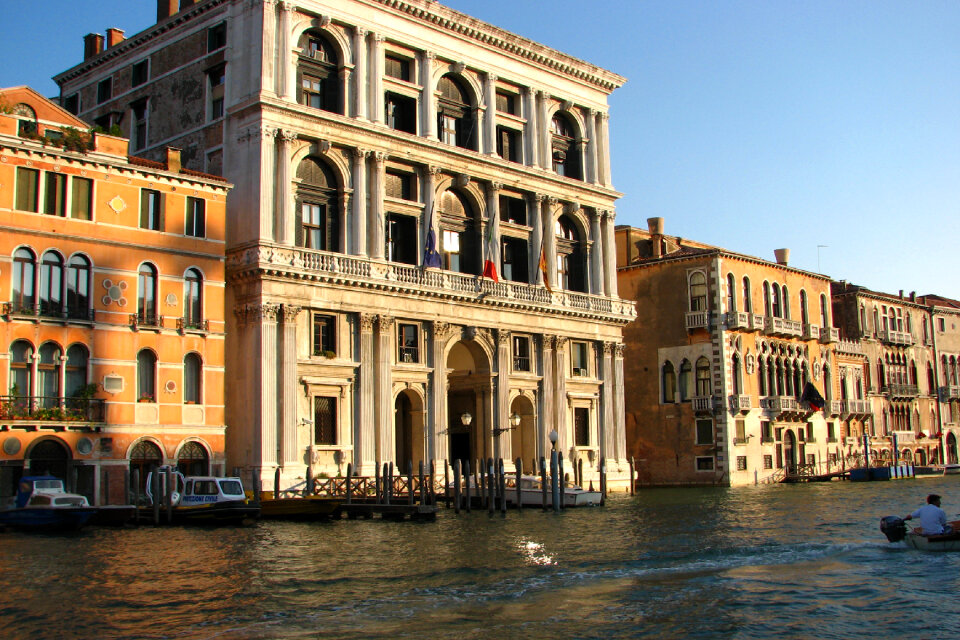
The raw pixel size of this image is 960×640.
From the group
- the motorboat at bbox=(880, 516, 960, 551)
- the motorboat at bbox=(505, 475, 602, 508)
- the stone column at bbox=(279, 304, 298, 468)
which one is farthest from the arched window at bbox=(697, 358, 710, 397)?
the motorboat at bbox=(880, 516, 960, 551)

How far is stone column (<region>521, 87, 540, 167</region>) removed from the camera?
4569cm

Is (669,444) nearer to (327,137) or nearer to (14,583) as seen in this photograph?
(327,137)

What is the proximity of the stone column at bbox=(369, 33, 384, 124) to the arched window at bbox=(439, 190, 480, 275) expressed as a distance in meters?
4.30

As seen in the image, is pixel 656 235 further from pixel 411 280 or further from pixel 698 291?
pixel 411 280

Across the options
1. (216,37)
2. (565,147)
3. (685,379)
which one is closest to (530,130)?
(565,147)

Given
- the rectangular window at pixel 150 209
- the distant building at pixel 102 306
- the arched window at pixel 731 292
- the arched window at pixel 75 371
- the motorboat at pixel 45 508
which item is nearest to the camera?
the motorboat at pixel 45 508

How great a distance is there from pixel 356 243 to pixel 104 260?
9.50 m

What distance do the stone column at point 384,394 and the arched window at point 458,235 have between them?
501 cm

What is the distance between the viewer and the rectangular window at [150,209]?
3225cm

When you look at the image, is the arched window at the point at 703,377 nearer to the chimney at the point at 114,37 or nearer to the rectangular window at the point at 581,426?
the rectangular window at the point at 581,426

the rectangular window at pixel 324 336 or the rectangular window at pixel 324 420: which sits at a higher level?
the rectangular window at pixel 324 336

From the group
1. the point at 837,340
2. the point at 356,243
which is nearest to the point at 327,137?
the point at 356,243

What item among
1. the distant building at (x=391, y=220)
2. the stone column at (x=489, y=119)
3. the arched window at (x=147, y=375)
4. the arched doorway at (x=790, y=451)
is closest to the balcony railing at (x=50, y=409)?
the arched window at (x=147, y=375)

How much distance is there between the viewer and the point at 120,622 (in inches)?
604
